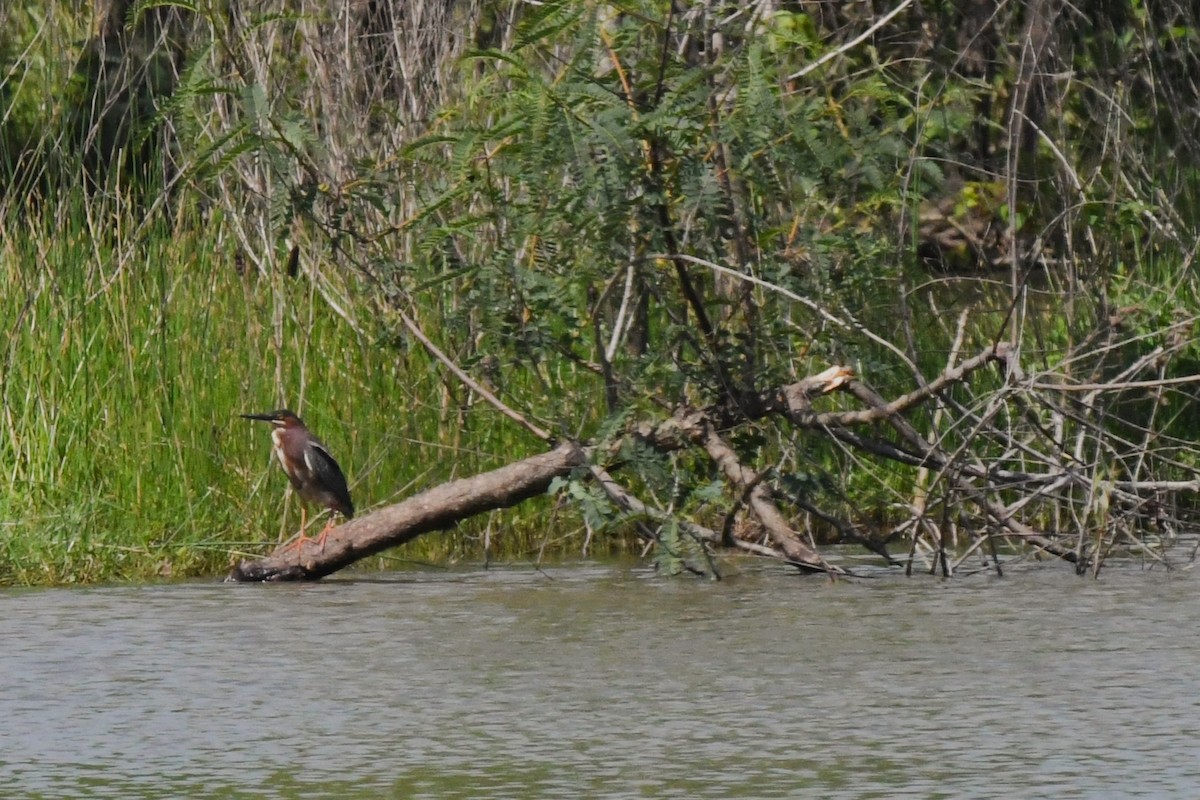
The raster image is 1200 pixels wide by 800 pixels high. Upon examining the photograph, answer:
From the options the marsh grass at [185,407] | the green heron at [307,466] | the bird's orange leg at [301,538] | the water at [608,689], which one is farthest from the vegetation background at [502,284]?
the water at [608,689]


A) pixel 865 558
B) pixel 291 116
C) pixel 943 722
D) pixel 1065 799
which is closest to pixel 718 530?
pixel 865 558

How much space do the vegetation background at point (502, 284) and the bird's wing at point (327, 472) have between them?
1.10 feet

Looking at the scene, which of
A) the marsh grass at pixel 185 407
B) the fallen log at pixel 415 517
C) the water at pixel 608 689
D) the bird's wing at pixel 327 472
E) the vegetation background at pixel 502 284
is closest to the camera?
the water at pixel 608 689

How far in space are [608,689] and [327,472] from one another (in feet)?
8.06

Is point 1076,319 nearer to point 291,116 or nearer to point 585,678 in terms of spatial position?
point 291,116

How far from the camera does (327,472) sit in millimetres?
7227

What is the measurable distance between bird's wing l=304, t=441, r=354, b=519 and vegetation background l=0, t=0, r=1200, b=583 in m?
0.34

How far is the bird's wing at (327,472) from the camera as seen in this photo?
23.7 feet

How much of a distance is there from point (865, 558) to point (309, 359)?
2189mm

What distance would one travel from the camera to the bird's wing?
7.21 metres

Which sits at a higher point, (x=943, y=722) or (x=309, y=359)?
(x=309, y=359)

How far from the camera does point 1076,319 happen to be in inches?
326

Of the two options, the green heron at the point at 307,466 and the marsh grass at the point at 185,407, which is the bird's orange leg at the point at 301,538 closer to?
the green heron at the point at 307,466

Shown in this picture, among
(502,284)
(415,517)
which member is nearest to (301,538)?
(415,517)
